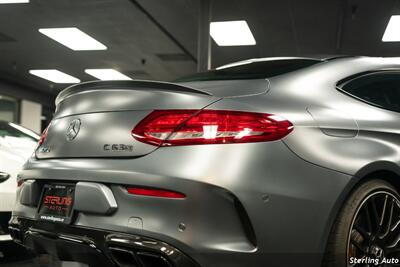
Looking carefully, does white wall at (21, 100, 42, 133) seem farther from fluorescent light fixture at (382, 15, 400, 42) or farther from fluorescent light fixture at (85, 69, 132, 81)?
fluorescent light fixture at (382, 15, 400, 42)

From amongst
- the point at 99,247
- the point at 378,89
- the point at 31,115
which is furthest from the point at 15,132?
the point at 31,115

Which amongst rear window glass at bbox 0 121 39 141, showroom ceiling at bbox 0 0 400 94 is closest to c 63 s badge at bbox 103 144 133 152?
rear window glass at bbox 0 121 39 141

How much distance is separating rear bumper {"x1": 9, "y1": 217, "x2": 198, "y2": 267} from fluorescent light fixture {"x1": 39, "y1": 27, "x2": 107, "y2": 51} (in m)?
8.60

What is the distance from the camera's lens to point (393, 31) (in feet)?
32.5

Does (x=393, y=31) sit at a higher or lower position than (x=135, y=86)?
higher

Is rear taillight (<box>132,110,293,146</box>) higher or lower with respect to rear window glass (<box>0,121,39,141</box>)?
higher

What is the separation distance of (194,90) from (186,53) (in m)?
10.2

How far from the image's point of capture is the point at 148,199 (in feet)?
6.05

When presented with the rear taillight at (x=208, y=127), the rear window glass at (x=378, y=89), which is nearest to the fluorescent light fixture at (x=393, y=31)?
the rear window glass at (x=378, y=89)

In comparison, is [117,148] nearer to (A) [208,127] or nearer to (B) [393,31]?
(A) [208,127]

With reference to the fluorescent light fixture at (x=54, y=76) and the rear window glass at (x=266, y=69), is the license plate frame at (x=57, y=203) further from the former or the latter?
the fluorescent light fixture at (x=54, y=76)

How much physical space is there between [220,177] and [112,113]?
0.57 meters

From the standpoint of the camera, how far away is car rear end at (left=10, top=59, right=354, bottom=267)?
5.89ft

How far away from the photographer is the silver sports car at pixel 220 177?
1806mm
